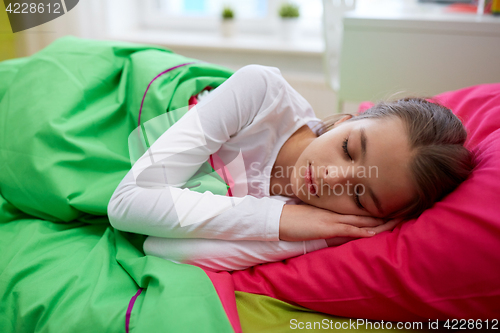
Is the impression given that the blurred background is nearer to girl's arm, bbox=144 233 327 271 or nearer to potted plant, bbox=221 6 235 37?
potted plant, bbox=221 6 235 37

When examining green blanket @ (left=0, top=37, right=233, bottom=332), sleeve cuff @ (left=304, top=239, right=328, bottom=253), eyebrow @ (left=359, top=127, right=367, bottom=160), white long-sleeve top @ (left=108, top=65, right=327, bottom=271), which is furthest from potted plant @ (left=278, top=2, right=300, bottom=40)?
sleeve cuff @ (left=304, top=239, right=328, bottom=253)

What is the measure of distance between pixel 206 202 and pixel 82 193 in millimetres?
284

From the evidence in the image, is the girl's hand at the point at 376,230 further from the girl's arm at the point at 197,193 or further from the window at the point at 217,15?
the window at the point at 217,15

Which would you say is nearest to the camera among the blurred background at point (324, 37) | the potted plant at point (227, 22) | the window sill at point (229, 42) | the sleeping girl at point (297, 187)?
the sleeping girl at point (297, 187)

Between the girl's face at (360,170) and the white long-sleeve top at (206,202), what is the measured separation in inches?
3.2

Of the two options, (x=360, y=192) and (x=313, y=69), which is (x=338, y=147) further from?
(x=313, y=69)

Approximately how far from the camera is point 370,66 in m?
1.39

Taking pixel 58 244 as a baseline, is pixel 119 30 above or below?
above

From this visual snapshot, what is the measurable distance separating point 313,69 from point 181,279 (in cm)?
164

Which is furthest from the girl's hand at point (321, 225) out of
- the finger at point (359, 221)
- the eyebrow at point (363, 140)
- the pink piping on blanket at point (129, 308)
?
the pink piping on blanket at point (129, 308)

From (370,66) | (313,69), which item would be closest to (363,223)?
(370,66)

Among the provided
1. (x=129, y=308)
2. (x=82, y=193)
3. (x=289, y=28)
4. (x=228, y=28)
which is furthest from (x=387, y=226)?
(x=228, y=28)

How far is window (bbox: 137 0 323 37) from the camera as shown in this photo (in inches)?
88.3

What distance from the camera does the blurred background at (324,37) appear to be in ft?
4.26
